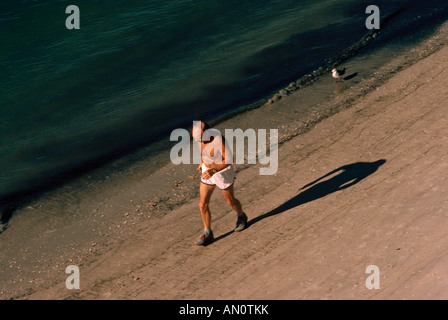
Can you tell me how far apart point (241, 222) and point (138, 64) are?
9.13m

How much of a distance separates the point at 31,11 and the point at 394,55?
13.2m

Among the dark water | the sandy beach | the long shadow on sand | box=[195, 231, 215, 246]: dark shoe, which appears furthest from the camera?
the dark water

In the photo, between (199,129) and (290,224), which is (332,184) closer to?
(290,224)

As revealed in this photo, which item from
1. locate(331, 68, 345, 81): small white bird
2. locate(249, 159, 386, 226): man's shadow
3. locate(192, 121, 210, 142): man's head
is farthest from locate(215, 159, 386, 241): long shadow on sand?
locate(331, 68, 345, 81): small white bird

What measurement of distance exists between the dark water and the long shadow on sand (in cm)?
435

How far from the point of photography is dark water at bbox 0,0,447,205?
12.4 metres

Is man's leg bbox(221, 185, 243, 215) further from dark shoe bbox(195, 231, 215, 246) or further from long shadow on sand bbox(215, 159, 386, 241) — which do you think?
dark shoe bbox(195, 231, 215, 246)

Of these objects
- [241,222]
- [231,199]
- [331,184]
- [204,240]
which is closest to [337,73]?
[331,184]

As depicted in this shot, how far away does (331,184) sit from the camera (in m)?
8.62

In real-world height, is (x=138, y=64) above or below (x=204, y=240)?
above

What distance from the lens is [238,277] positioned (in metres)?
7.01

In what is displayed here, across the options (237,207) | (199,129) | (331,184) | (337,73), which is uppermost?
(199,129)

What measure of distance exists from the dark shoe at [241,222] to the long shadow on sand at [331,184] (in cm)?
12
